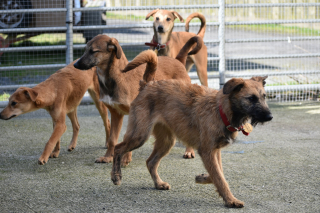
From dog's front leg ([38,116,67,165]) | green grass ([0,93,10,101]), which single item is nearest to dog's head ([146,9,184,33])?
dog's front leg ([38,116,67,165])

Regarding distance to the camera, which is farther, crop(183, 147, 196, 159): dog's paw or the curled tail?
crop(183, 147, 196, 159): dog's paw

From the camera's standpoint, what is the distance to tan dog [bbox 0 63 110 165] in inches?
195

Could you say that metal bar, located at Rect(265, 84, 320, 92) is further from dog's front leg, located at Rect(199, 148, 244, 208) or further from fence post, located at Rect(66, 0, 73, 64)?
dog's front leg, located at Rect(199, 148, 244, 208)

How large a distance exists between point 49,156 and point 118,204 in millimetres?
1945

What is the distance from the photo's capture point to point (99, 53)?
4633mm

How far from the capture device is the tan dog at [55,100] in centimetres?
496

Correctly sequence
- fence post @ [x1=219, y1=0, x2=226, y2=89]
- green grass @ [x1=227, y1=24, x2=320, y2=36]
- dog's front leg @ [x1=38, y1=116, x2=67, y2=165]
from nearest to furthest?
dog's front leg @ [x1=38, y1=116, x2=67, y2=165] → fence post @ [x1=219, y1=0, x2=226, y2=89] → green grass @ [x1=227, y1=24, x2=320, y2=36]

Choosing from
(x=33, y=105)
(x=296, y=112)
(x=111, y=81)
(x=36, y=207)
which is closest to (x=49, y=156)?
(x=33, y=105)

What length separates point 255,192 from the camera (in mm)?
3795

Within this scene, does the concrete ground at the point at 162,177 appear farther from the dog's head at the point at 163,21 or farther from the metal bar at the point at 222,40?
the metal bar at the point at 222,40

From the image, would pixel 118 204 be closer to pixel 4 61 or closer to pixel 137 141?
pixel 137 141

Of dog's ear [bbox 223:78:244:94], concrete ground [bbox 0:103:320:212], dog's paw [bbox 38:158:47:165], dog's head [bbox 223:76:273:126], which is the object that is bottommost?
concrete ground [bbox 0:103:320:212]

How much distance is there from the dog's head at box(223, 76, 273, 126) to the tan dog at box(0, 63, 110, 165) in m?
2.41

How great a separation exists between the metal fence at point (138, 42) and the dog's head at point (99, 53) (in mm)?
3128
